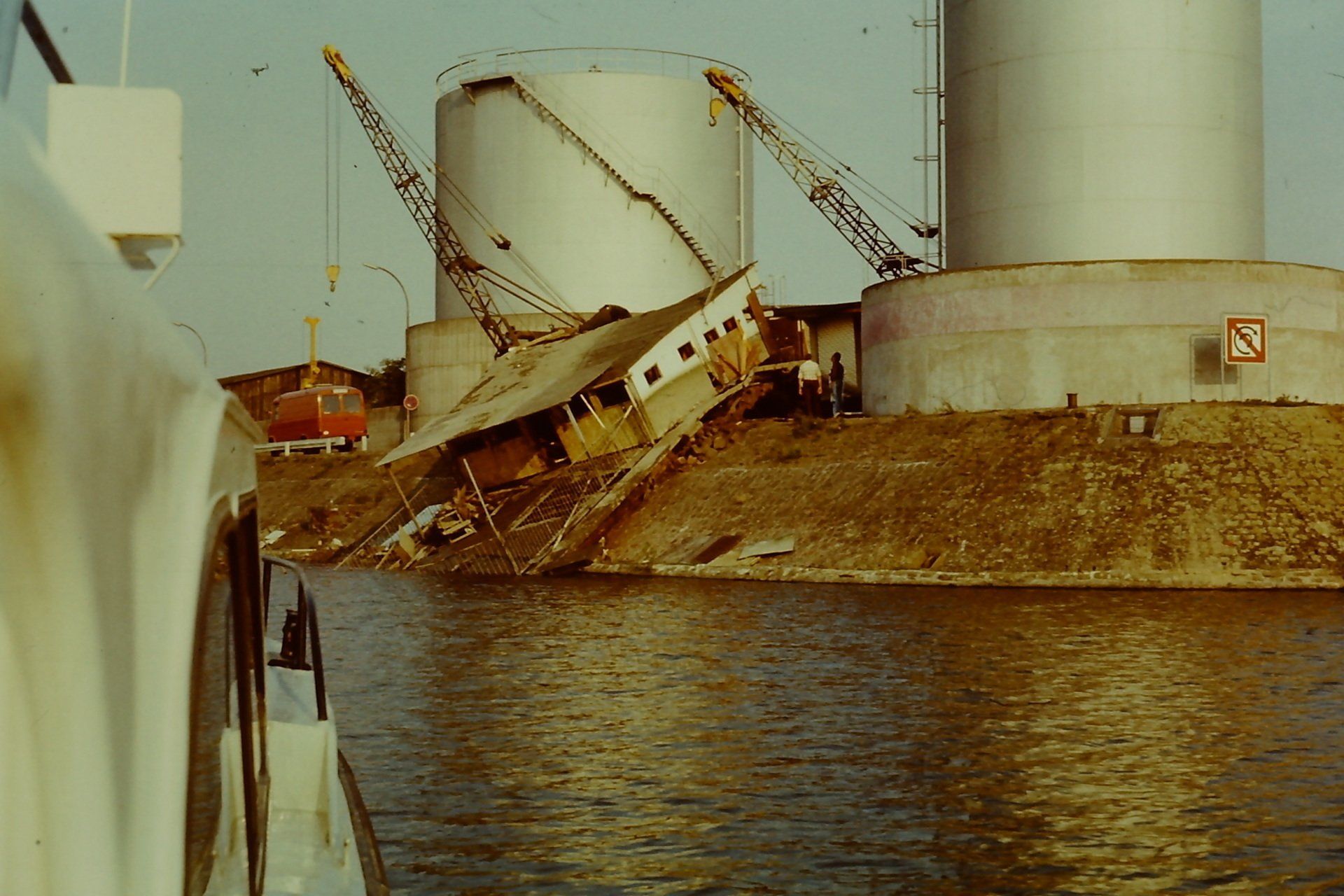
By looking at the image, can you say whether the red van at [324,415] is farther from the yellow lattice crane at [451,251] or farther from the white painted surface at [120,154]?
the white painted surface at [120,154]

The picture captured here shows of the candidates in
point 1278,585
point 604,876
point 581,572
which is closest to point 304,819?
point 604,876

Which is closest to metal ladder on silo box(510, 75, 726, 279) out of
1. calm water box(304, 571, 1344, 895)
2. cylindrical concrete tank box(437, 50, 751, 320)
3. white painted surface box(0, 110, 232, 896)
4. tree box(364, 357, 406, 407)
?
cylindrical concrete tank box(437, 50, 751, 320)

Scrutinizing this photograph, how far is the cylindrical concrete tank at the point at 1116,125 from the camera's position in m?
48.7

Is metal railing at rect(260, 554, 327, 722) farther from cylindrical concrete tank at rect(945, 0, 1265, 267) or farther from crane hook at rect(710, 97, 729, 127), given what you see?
crane hook at rect(710, 97, 729, 127)

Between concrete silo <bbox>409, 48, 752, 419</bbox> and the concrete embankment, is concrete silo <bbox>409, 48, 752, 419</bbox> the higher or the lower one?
the higher one

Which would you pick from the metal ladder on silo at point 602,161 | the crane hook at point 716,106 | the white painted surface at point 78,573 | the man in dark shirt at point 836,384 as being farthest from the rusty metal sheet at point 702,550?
the white painted surface at point 78,573

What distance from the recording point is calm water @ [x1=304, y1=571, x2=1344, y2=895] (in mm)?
12047

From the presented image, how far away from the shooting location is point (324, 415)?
7006 cm

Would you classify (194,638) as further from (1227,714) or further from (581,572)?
(581,572)

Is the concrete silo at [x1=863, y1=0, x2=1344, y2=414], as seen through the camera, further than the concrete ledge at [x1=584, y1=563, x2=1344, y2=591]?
Yes

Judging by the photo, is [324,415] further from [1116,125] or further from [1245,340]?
[1245,340]

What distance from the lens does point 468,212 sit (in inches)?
2879

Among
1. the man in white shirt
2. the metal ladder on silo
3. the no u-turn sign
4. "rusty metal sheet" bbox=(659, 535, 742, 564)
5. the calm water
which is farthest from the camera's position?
the metal ladder on silo

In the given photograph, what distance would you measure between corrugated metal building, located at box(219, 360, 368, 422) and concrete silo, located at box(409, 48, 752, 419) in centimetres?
1357
